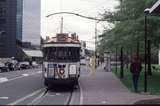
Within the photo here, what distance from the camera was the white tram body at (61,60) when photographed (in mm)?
29375

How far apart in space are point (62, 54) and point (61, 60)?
418 millimetres

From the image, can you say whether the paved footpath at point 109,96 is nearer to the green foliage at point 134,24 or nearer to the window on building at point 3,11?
the green foliage at point 134,24

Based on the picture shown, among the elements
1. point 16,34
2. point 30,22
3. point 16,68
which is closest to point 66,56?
point 16,68

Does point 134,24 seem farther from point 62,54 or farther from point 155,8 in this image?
point 155,8

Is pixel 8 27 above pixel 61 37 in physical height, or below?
above

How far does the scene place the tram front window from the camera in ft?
97.4

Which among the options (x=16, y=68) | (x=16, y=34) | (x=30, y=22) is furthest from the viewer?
(x=30, y=22)

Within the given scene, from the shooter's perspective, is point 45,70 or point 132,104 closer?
point 132,104

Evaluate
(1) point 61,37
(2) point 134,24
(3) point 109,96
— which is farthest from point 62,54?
(2) point 134,24

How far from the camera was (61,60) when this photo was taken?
29.6 meters

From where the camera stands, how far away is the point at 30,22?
143250 mm

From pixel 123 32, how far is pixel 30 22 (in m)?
108

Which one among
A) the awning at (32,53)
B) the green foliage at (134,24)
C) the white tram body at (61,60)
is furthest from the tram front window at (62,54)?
the awning at (32,53)

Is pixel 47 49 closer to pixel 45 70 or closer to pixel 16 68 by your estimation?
pixel 45 70
